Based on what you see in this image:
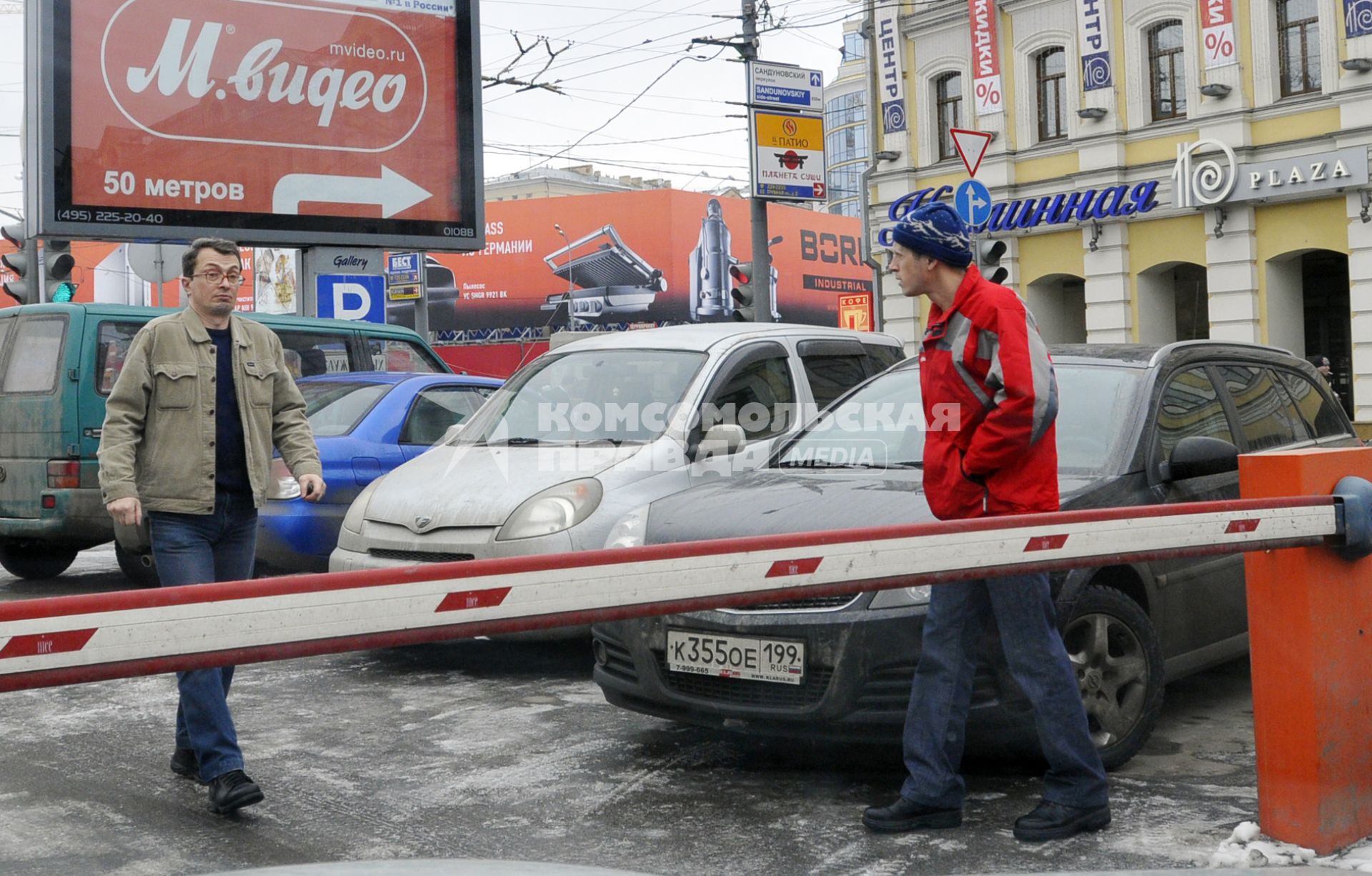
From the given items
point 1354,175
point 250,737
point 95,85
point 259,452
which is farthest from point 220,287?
point 1354,175

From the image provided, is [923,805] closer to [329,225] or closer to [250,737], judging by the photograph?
[250,737]

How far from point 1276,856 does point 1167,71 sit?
22.4 metres

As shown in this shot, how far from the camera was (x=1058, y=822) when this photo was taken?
3893mm

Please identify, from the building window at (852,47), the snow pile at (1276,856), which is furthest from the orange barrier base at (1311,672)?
the building window at (852,47)

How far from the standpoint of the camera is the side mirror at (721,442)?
6.52 m

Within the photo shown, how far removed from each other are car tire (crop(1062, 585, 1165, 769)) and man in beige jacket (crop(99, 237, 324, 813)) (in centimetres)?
250

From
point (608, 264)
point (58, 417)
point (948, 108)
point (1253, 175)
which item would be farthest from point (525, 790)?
point (608, 264)

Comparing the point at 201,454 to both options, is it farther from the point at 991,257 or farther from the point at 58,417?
the point at 991,257

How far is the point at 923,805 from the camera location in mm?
4008

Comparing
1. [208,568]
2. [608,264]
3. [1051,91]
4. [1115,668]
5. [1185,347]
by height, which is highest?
[608,264]

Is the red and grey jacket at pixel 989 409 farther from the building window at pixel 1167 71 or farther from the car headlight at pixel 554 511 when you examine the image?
the building window at pixel 1167 71

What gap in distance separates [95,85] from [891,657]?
43.4 feet

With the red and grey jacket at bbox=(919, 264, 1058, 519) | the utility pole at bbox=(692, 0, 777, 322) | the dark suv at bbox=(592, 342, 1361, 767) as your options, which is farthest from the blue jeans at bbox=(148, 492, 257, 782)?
the utility pole at bbox=(692, 0, 777, 322)

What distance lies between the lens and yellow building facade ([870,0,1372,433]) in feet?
70.9
